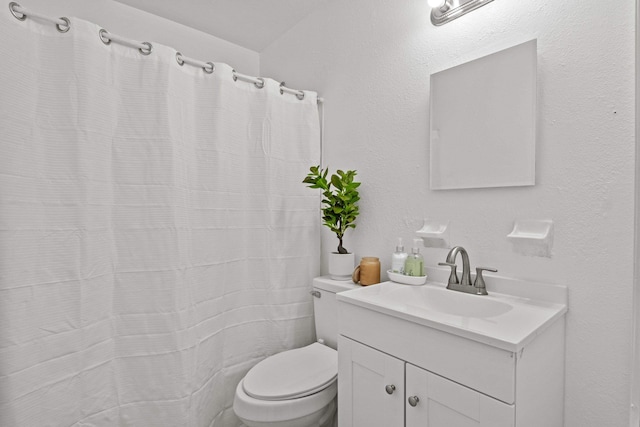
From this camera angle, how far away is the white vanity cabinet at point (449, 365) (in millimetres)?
780

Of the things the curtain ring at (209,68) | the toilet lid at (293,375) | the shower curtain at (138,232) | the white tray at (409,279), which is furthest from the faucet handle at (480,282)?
the curtain ring at (209,68)

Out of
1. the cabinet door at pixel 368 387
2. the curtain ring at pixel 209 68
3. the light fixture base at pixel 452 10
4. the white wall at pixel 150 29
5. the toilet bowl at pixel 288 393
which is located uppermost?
the white wall at pixel 150 29

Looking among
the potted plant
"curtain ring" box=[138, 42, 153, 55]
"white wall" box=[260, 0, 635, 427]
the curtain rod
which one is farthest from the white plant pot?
"curtain ring" box=[138, 42, 153, 55]

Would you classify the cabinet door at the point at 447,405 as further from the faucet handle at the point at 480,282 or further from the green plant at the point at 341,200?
the green plant at the point at 341,200

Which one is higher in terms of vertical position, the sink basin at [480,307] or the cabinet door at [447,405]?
the sink basin at [480,307]

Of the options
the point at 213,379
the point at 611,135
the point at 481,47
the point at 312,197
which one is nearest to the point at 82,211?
the point at 213,379

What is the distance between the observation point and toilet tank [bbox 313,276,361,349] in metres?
1.59

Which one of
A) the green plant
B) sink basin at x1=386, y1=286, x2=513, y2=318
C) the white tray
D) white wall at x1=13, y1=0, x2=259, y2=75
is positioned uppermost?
white wall at x1=13, y1=0, x2=259, y2=75

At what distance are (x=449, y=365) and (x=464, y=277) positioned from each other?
1.40 ft

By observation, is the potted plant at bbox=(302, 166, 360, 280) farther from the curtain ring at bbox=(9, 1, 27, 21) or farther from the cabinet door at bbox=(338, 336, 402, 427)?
the curtain ring at bbox=(9, 1, 27, 21)

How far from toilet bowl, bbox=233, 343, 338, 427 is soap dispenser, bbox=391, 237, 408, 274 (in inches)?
20.3

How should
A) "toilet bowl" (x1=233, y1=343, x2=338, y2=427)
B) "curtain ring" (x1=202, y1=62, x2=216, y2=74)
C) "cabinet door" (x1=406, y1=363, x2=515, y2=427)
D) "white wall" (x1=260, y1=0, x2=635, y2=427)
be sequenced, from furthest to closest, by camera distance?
"curtain ring" (x1=202, y1=62, x2=216, y2=74)
"toilet bowl" (x1=233, y1=343, x2=338, y2=427)
"white wall" (x1=260, y1=0, x2=635, y2=427)
"cabinet door" (x1=406, y1=363, x2=515, y2=427)

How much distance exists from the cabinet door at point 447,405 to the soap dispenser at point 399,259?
49cm

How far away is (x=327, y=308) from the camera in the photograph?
1.63 meters
